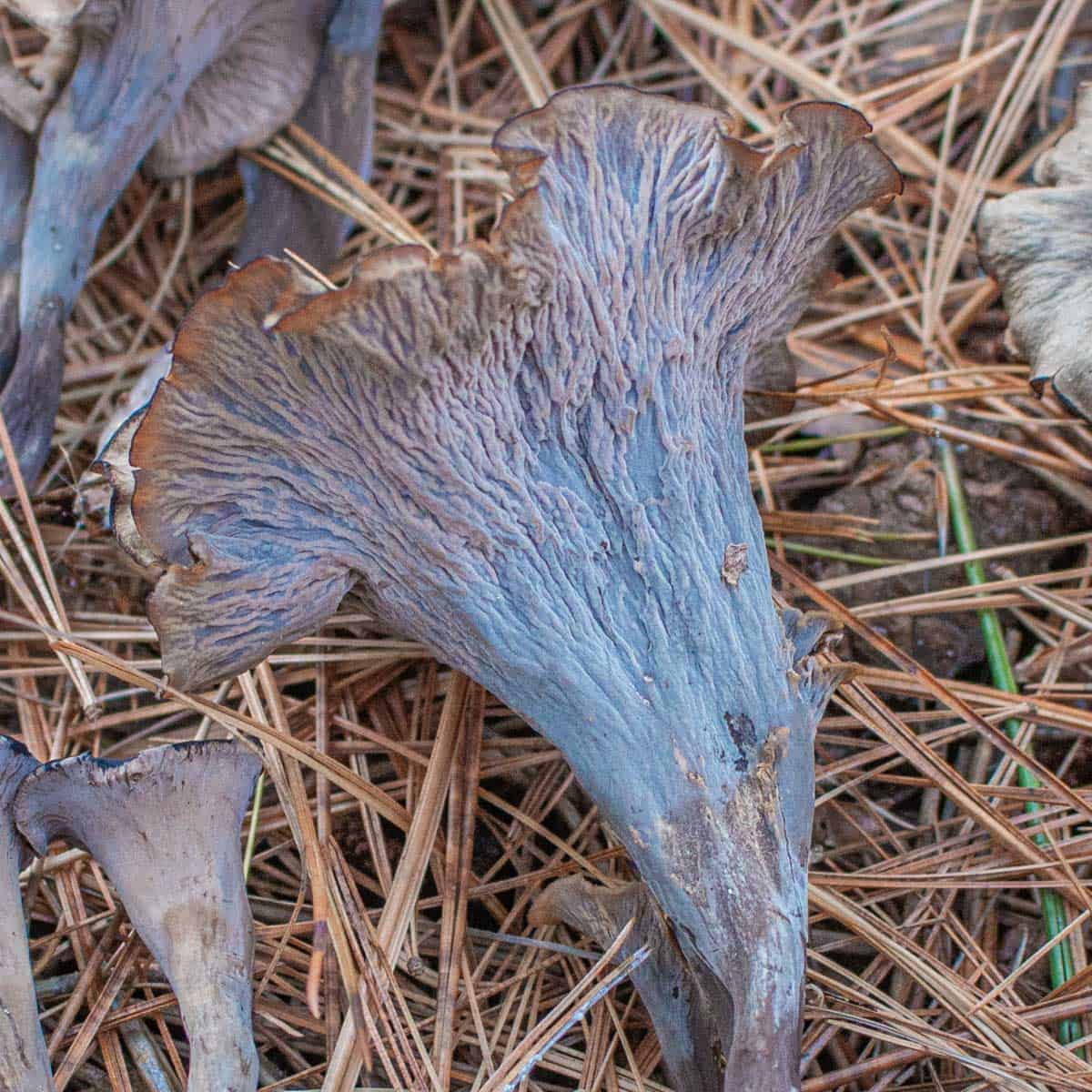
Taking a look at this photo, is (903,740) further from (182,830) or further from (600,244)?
(182,830)

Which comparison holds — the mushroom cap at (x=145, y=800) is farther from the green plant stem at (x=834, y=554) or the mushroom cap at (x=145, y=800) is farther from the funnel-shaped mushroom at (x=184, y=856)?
the green plant stem at (x=834, y=554)

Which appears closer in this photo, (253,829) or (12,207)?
(253,829)

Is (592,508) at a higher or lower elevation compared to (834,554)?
higher

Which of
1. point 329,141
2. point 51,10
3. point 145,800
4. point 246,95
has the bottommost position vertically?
point 145,800

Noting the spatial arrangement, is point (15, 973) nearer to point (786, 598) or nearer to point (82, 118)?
Result: point (786, 598)

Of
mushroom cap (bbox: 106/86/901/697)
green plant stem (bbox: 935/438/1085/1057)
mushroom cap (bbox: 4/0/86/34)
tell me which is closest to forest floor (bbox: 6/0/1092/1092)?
green plant stem (bbox: 935/438/1085/1057)

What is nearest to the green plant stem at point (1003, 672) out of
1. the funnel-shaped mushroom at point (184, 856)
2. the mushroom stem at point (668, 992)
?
the mushroom stem at point (668, 992)

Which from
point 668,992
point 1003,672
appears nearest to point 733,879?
point 668,992
